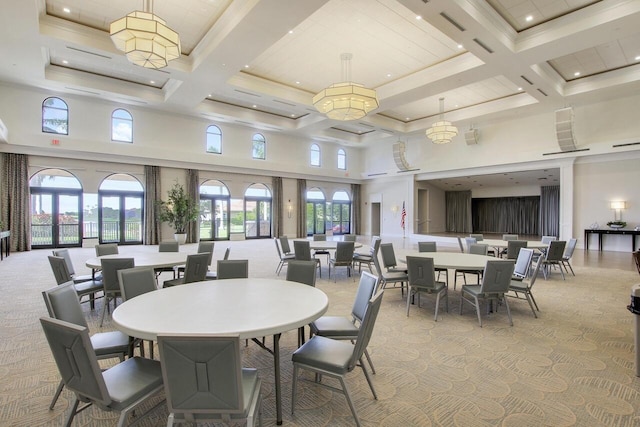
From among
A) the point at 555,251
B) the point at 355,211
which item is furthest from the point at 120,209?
the point at 555,251

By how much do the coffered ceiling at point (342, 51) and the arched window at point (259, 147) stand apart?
320 centimetres

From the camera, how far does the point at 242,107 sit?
49.0 feet

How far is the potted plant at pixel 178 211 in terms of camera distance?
14133mm

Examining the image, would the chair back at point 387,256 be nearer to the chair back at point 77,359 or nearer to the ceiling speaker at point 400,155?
the chair back at point 77,359

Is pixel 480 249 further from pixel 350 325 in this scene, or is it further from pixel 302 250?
pixel 350 325

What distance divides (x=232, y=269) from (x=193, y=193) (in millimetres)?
12515

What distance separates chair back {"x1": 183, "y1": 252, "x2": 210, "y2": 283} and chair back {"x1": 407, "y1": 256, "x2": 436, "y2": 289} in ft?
9.53

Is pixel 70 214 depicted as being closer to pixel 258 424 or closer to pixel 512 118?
pixel 258 424

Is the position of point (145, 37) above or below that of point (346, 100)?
above

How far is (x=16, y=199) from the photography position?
11.7 meters

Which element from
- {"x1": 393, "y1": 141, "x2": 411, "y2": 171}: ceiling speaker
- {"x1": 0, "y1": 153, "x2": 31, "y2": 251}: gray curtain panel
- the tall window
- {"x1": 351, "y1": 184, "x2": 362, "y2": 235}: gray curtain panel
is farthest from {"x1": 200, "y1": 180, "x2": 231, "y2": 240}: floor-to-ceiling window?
{"x1": 393, "y1": 141, "x2": 411, "y2": 171}: ceiling speaker

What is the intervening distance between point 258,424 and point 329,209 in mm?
A: 18809

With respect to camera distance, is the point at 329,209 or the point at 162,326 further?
the point at 329,209

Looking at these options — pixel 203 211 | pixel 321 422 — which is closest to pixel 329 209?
pixel 203 211
